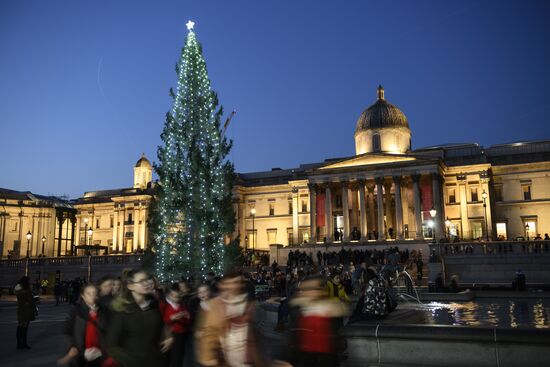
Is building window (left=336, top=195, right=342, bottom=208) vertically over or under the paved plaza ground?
over

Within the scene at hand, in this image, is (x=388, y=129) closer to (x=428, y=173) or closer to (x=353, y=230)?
(x=428, y=173)

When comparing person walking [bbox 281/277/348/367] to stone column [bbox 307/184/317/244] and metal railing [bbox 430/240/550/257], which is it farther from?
stone column [bbox 307/184/317/244]

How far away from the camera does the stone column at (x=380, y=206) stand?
56.1m

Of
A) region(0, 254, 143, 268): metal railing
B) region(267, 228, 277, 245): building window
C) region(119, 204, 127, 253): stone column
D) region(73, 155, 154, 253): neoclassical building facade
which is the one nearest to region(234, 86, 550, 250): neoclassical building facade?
region(267, 228, 277, 245): building window

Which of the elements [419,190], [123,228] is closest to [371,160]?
[419,190]

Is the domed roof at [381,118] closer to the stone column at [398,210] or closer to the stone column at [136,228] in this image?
the stone column at [398,210]

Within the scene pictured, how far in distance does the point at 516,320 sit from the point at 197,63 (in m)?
18.2

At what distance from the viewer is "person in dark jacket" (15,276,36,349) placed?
1388 centimetres

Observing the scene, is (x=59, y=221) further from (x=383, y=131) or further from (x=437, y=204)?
(x=437, y=204)

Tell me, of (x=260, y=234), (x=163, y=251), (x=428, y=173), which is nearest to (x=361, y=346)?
(x=163, y=251)

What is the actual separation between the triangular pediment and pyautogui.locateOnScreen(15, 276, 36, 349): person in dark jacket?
47.2 m

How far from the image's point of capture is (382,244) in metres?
53.4

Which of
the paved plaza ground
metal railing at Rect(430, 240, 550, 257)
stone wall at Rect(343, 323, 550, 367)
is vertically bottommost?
the paved plaza ground

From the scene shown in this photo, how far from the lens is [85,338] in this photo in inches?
282
